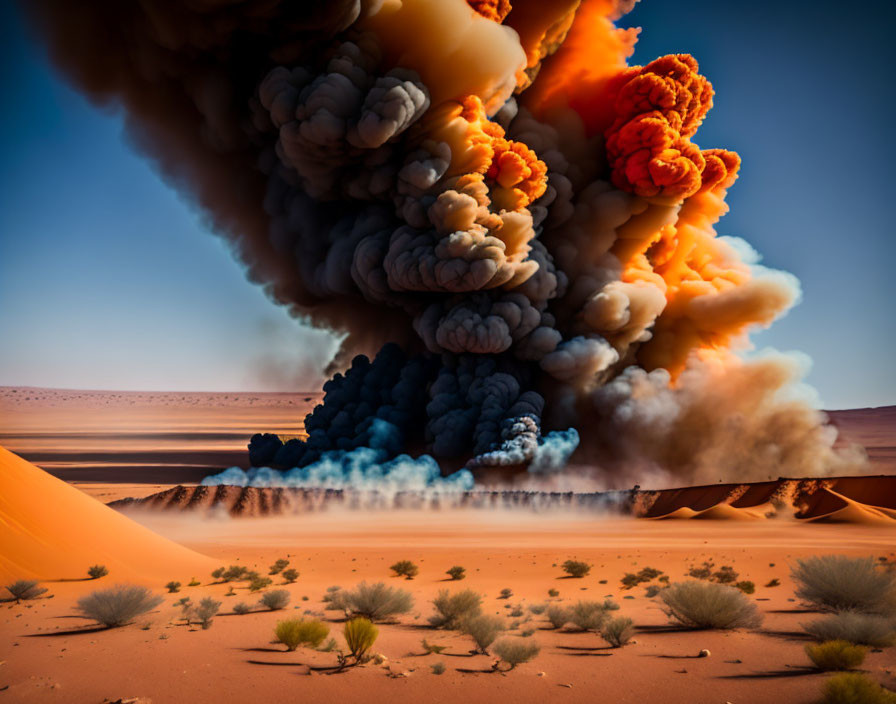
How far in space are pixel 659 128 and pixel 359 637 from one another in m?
32.3

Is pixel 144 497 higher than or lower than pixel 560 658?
higher

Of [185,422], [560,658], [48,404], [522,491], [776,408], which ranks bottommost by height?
[560,658]

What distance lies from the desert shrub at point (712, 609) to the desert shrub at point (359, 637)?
13.8 ft

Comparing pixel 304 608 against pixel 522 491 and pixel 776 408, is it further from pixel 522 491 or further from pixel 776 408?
pixel 776 408

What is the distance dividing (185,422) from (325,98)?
3067 inches

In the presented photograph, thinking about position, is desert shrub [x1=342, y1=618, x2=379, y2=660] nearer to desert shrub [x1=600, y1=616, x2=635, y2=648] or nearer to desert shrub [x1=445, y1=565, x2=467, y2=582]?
desert shrub [x1=600, y1=616, x2=635, y2=648]

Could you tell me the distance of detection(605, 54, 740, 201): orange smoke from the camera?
114 ft

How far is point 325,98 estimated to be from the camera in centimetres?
3127

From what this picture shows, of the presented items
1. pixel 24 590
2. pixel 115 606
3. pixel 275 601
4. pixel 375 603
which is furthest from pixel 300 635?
pixel 24 590

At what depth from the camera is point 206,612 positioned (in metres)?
9.91

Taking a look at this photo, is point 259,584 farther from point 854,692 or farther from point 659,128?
point 659,128

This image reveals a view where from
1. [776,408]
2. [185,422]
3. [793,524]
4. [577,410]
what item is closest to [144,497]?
[577,410]

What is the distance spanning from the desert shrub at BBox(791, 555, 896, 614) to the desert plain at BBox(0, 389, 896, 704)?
0.34m

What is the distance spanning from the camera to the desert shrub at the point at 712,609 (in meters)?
9.29
